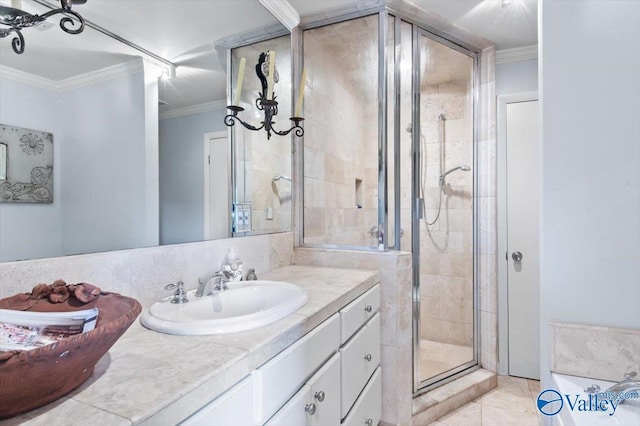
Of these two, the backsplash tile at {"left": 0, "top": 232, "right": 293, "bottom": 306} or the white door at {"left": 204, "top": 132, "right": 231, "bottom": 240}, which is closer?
the backsplash tile at {"left": 0, "top": 232, "right": 293, "bottom": 306}

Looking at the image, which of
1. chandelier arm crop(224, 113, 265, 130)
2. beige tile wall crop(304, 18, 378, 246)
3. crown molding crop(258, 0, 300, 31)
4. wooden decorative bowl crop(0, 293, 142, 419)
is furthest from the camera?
beige tile wall crop(304, 18, 378, 246)

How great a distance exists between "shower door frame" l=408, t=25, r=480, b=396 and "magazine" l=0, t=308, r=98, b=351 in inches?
71.6

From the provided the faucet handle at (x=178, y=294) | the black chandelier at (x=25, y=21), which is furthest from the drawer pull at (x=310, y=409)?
the black chandelier at (x=25, y=21)

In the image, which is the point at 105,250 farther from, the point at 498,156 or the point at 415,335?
the point at 498,156

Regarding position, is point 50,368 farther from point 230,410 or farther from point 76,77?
point 76,77

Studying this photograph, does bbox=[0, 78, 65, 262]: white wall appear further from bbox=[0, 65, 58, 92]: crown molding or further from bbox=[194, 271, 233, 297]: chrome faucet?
bbox=[194, 271, 233, 297]: chrome faucet

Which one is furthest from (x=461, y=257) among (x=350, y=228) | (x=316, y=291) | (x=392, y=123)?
(x=316, y=291)

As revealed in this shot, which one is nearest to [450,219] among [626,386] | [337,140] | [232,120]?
[337,140]

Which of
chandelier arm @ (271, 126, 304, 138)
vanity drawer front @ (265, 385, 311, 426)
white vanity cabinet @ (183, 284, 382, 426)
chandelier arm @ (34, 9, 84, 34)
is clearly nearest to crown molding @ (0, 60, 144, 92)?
chandelier arm @ (34, 9, 84, 34)

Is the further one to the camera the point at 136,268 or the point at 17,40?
the point at 136,268

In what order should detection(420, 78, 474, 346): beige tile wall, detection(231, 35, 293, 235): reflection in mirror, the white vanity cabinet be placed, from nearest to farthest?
the white vanity cabinet → detection(231, 35, 293, 235): reflection in mirror → detection(420, 78, 474, 346): beige tile wall

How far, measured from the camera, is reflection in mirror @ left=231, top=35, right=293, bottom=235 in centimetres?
166

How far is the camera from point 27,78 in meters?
0.87

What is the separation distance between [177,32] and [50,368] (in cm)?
126
